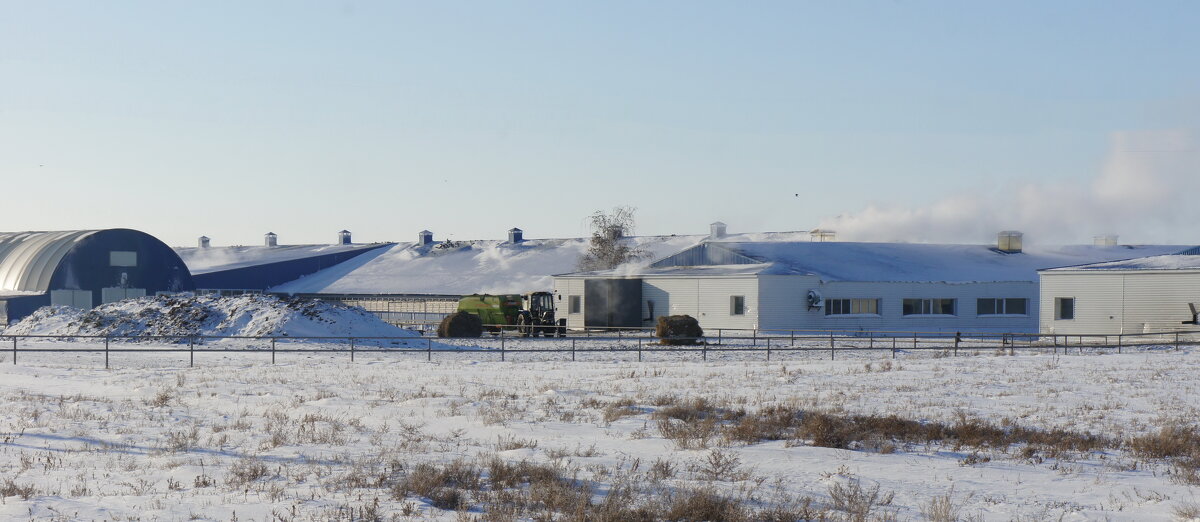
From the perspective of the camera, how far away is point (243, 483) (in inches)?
498

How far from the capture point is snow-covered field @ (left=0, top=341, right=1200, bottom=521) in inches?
455

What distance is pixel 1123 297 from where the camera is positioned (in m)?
47.4

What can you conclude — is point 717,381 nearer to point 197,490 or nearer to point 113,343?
point 197,490

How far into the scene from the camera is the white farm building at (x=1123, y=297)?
4591 centimetres

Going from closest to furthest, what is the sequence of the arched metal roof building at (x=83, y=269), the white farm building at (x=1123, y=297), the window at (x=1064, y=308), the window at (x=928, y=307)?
1. the white farm building at (x=1123, y=297)
2. the window at (x=1064, y=308)
3. the window at (x=928, y=307)
4. the arched metal roof building at (x=83, y=269)

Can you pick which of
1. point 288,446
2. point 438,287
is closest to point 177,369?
point 288,446

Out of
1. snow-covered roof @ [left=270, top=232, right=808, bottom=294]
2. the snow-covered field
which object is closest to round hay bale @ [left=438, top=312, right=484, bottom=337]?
the snow-covered field

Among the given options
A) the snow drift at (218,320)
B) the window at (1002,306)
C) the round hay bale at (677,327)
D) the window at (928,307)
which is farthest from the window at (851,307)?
the snow drift at (218,320)

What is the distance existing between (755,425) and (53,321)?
4313cm

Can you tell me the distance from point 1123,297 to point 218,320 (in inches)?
1489

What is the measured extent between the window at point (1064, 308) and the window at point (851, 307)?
32.2ft

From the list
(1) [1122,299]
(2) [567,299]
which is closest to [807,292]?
(2) [567,299]

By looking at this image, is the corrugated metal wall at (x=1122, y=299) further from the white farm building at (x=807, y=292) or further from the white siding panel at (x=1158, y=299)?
the white farm building at (x=807, y=292)

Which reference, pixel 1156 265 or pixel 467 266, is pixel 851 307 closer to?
pixel 1156 265
